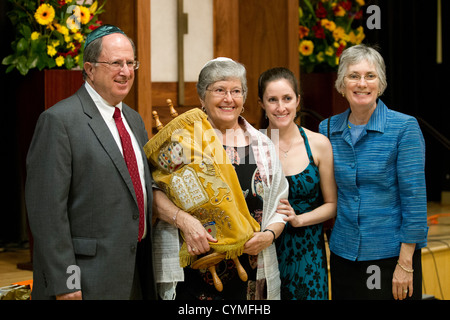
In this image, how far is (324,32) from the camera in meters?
4.77

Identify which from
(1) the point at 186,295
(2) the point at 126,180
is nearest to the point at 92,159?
(2) the point at 126,180

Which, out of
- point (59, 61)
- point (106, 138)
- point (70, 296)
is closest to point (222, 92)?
point (106, 138)

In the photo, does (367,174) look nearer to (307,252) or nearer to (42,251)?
(307,252)

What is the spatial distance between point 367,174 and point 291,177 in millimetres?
283

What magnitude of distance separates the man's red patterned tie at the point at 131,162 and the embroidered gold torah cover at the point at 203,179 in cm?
10

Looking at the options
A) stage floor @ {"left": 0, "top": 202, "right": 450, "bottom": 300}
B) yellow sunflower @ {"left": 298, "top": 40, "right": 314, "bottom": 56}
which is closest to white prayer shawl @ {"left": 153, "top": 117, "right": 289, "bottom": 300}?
stage floor @ {"left": 0, "top": 202, "right": 450, "bottom": 300}

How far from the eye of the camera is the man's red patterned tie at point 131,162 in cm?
204

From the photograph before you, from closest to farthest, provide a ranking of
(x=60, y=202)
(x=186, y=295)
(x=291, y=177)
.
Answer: (x=60, y=202) → (x=186, y=295) → (x=291, y=177)

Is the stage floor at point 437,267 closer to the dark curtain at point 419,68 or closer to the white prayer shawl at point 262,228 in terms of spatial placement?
the white prayer shawl at point 262,228

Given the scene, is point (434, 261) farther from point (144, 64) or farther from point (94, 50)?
point (94, 50)

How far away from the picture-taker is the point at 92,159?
194cm

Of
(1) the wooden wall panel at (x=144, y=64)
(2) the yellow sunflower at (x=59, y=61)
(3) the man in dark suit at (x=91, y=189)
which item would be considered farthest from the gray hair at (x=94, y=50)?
(1) the wooden wall panel at (x=144, y=64)

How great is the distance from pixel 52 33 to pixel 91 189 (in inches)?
68.6

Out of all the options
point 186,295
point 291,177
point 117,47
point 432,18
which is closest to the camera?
point 117,47
